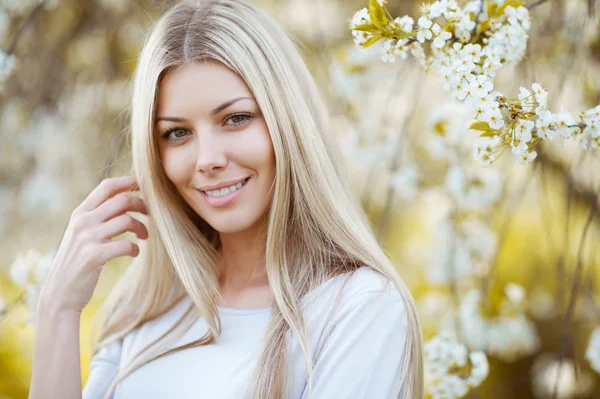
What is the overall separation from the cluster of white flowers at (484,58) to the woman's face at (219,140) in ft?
0.92

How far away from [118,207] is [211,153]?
379mm

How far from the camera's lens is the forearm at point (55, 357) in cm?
142

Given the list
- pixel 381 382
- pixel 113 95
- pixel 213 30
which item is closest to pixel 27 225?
pixel 113 95

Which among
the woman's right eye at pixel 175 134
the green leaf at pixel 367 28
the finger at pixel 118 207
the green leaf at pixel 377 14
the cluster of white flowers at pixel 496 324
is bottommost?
the cluster of white flowers at pixel 496 324

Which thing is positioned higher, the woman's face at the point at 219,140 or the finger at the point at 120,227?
the woman's face at the point at 219,140

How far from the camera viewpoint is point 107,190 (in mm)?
1587

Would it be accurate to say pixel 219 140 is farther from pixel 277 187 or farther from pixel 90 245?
pixel 90 245

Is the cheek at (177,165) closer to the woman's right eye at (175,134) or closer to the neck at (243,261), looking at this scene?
the woman's right eye at (175,134)

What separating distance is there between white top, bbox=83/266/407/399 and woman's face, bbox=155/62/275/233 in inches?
9.1

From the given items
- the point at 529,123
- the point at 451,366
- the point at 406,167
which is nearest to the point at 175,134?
the point at 529,123

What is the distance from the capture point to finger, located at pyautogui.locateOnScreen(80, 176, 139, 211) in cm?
157

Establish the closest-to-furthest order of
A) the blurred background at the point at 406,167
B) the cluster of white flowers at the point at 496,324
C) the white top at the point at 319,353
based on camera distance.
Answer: the white top at the point at 319,353, the blurred background at the point at 406,167, the cluster of white flowers at the point at 496,324

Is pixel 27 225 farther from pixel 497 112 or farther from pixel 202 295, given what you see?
pixel 497 112

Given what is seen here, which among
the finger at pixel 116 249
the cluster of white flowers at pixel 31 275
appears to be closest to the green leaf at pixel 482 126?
the finger at pixel 116 249
